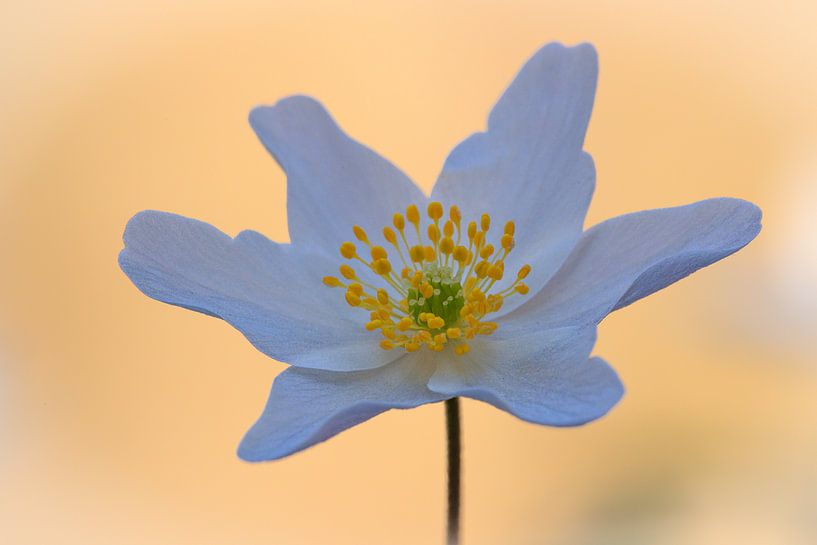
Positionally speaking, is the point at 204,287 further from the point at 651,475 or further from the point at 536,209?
the point at 651,475

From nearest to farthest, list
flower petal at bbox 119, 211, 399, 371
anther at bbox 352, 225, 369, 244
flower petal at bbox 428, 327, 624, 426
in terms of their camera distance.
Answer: flower petal at bbox 428, 327, 624, 426 → flower petal at bbox 119, 211, 399, 371 → anther at bbox 352, 225, 369, 244

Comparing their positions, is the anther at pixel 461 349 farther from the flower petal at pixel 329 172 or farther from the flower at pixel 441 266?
the flower petal at pixel 329 172

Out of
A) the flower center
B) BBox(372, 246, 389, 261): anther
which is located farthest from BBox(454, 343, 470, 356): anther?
BBox(372, 246, 389, 261): anther

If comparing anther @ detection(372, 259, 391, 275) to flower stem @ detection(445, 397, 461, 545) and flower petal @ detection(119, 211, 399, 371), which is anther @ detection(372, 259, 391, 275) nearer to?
flower petal @ detection(119, 211, 399, 371)

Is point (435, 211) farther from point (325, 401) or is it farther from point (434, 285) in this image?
point (325, 401)

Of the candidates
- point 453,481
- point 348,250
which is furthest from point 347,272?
point 453,481

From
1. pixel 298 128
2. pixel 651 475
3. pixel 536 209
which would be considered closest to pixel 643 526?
pixel 651 475
